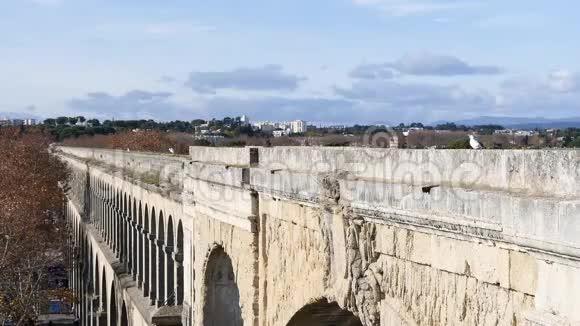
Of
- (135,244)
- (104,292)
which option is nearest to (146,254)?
(135,244)

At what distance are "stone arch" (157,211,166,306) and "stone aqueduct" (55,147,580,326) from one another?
3.73 metres

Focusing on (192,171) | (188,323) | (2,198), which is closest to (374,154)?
(192,171)

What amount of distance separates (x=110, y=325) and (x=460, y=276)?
76.4ft

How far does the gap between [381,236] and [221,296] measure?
606cm

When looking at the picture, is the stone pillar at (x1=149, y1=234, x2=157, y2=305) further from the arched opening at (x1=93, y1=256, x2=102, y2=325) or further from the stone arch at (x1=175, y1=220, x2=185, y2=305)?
the arched opening at (x1=93, y1=256, x2=102, y2=325)

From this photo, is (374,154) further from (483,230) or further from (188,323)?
(188,323)

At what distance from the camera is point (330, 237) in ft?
22.1

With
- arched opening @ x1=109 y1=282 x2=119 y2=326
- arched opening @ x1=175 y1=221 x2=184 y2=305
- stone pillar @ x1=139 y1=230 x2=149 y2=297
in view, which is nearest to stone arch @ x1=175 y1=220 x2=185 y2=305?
arched opening @ x1=175 y1=221 x2=184 y2=305

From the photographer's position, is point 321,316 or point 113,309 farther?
point 113,309

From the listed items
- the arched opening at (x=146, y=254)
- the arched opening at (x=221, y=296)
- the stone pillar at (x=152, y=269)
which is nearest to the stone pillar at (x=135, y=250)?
the arched opening at (x=146, y=254)

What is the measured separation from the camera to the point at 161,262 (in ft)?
58.8

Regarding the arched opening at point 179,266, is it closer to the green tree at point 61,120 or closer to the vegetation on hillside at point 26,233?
the vegetation on hillside at point 26,233

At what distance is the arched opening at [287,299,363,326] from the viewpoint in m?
7.82

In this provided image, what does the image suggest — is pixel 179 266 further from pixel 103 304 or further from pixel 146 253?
pixel 103 304
